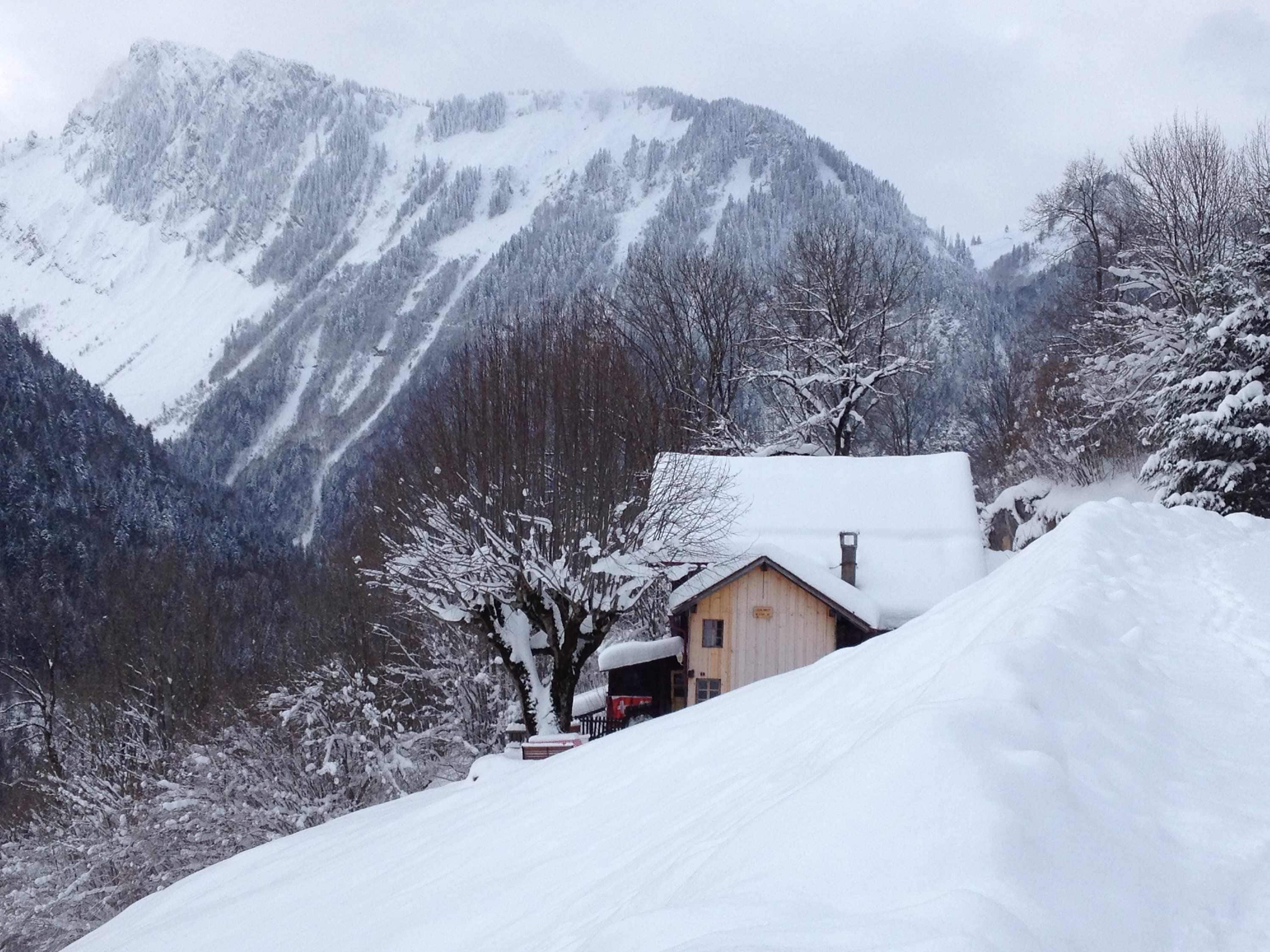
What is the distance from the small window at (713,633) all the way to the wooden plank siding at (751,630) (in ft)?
0.19

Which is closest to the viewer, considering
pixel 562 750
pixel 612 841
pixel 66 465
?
pixel 612 841

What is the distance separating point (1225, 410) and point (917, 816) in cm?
1933

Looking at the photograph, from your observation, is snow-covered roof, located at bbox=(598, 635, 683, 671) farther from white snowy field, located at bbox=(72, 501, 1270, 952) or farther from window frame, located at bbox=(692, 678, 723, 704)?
white snowy field, located at bbox=(72, 501, 1270, 952)

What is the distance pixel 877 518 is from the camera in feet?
73.8

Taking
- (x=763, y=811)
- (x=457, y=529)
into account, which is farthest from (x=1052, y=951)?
(x=457, y=529)

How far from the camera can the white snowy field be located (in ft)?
8.45

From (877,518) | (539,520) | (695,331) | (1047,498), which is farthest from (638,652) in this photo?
(1047,498)

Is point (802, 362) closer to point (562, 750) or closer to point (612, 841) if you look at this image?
point (562, 750)

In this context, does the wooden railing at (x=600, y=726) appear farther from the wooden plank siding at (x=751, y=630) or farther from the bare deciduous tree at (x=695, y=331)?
the bare deciduous tree at (x=695, y=331)

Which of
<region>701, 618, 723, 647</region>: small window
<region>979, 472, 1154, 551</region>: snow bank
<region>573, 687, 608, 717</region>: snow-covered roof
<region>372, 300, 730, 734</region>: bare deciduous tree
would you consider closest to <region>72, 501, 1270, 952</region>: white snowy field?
<region>372, 300, 730, 734</region>: bare deciduous tree

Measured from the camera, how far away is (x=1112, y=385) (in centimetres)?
2789

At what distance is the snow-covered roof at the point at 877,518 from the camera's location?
20.7 metres

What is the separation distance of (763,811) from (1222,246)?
30.8 metres

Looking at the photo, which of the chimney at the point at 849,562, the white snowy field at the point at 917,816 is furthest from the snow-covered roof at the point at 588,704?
the white snowy field at the point at 917,816
